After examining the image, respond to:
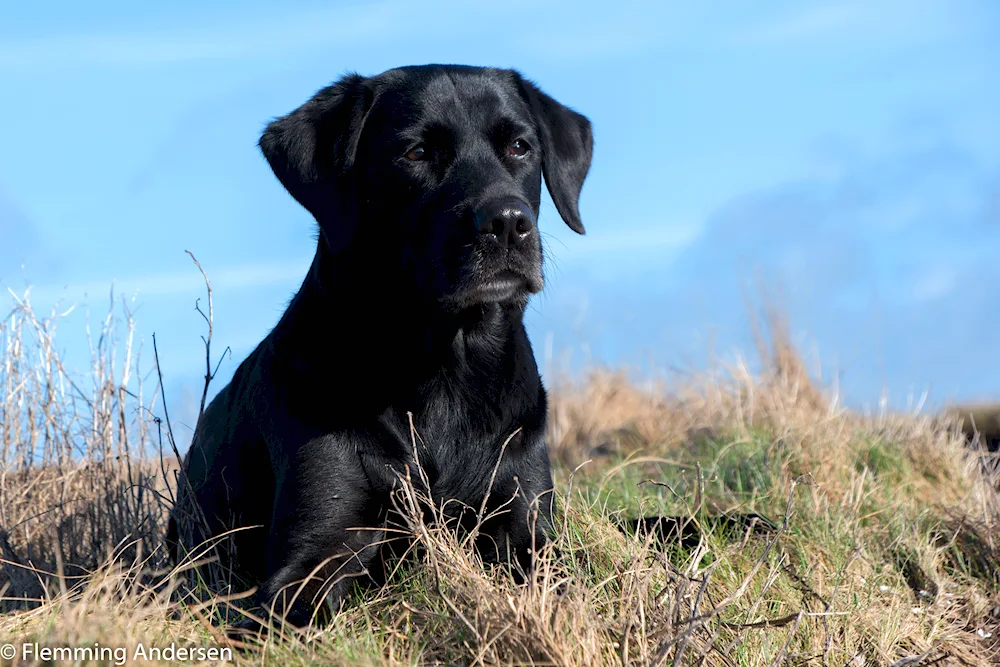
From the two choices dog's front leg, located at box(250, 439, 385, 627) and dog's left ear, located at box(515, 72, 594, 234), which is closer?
dog's front leg, located at box(250, 439, 385, 627)

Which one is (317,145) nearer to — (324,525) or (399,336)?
(399,336)

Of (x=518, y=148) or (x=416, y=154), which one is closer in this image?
(x=416, y=154)

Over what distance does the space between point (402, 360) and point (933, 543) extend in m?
2.65

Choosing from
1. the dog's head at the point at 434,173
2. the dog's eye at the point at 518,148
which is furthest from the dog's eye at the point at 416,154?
the dog's eye at the point at 518,148

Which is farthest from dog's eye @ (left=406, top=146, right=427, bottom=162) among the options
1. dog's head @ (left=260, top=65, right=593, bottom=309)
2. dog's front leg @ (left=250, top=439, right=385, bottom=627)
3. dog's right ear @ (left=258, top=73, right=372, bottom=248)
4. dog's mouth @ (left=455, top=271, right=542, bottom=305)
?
dog's front leg @ (left=250, top=439, right=385, bottom=627)

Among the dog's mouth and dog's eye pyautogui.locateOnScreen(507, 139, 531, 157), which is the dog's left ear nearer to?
dog's eye pyautogui.locateOnScreen(507, 139, 531, 157)

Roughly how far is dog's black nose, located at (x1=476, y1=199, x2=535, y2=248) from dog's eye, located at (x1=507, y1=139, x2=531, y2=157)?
1.39ft

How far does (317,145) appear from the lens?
364 centimetres

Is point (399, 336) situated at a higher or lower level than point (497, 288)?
lower

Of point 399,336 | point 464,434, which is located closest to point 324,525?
point 464,434

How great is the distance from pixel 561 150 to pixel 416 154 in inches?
26.6

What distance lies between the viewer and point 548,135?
392 cm

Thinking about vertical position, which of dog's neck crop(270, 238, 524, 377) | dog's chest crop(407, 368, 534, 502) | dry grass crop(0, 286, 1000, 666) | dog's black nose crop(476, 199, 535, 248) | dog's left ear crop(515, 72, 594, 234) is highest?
dog's left ear crop(515, 72, 594, 234)

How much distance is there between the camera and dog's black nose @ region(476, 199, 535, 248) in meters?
3.26
